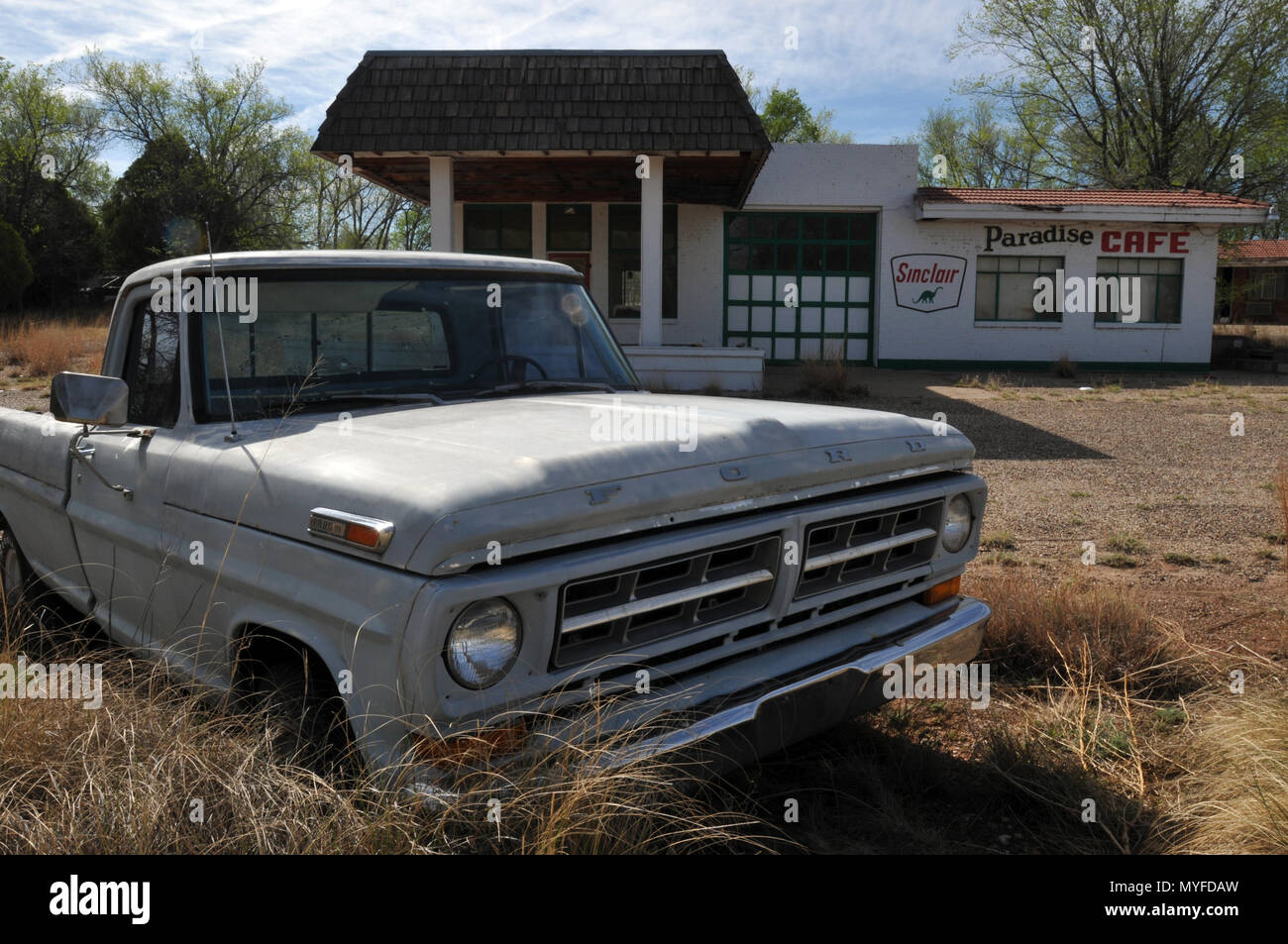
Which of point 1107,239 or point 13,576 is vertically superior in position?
point 1107,239

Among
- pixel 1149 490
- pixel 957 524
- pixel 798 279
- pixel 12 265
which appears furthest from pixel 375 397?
pixel 12 265

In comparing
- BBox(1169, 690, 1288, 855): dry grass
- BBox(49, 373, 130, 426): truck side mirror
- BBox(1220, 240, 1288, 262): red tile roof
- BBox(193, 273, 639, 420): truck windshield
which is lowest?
BBox(1169, 690, 1288, 855): dry grass

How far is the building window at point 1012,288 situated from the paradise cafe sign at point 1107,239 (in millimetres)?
412

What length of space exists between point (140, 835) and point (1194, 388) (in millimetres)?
20073

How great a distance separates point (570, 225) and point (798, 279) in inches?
206

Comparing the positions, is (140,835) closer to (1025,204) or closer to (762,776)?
(762,776)

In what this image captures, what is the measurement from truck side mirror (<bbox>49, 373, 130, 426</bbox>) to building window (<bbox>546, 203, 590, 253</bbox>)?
65.6 ft

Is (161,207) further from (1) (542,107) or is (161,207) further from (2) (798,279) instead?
(1) (542,107)

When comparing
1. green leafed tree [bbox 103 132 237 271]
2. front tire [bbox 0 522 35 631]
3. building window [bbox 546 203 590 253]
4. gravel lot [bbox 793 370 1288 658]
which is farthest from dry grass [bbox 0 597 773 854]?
green leafed tree [bbox 103 132 237 271]

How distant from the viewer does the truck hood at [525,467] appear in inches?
95.7

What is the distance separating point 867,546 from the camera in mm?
3299

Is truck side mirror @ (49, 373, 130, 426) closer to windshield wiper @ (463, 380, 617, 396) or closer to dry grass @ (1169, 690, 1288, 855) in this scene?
windshield wiper @ (463, 380, 617, 396)

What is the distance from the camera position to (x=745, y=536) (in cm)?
286

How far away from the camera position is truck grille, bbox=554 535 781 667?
2.60m
